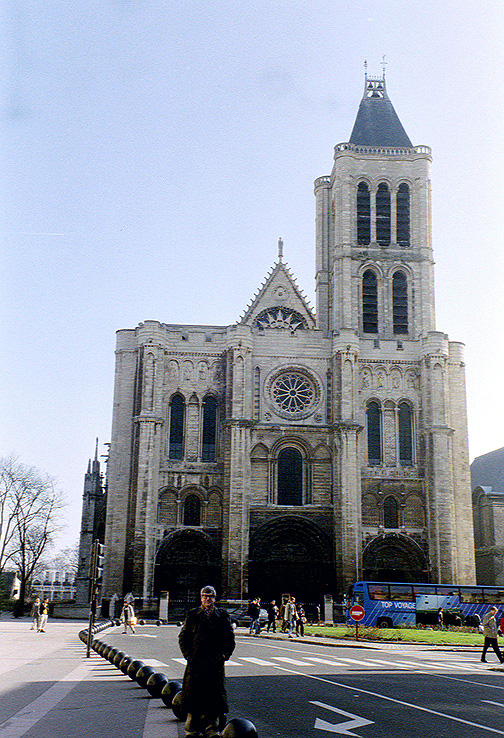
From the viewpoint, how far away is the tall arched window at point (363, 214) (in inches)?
2228

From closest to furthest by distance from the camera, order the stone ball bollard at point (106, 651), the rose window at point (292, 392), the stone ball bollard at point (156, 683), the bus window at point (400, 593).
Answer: the stone ball bollard at point (156, 683) → the stone ball bollard at point (106, 651) → the bus window at point (400, 593) → the rose window at point (292, 392)

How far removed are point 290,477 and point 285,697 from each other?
37.7 m

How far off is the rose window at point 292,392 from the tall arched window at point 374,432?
142 inches

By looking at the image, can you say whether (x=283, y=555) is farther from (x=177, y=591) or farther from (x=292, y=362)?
(x=292, y=362)

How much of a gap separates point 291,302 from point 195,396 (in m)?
10.4

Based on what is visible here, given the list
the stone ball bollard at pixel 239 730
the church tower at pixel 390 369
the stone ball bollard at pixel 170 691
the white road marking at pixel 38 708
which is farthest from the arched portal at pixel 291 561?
the stone ball bollard at pixel 239 730

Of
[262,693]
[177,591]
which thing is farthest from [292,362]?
[262,693]

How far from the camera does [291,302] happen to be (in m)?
57.1

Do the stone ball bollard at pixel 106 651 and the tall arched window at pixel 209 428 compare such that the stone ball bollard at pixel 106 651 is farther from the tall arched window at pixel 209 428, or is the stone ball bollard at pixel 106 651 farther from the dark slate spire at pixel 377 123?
the dark slate spire at pixel 377 123

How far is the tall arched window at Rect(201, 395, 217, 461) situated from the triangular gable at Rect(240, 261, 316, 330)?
7.62 metres

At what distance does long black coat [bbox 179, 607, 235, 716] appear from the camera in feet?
27.6

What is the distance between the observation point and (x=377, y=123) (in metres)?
61.4

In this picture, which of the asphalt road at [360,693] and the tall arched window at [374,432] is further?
the tall arched window at [374,432]

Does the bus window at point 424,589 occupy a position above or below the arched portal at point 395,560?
below
